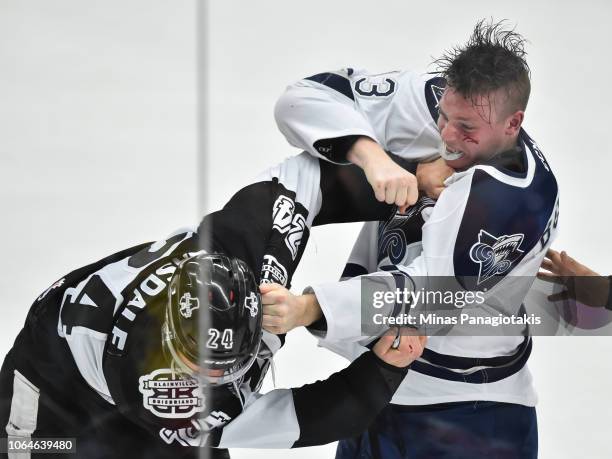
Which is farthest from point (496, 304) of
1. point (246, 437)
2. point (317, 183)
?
point (246, 437)

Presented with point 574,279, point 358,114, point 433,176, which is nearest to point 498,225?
point 433,176

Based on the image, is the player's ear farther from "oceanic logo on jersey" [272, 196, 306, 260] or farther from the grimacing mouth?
"oceanic logo on jersey" [272, 196, 306, 260]

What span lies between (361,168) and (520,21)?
0.70m

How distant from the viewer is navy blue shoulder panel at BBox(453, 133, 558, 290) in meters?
1.46

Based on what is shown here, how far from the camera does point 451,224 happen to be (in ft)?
4.81

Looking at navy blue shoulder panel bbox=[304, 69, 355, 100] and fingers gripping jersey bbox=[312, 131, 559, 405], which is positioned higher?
navy blue shoulder panel bbox=[304, 69, 355, 100]

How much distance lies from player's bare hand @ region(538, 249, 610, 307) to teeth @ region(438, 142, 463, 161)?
0.33 m

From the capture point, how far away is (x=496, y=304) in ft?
5.41

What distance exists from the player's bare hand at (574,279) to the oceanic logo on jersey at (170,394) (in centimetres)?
71

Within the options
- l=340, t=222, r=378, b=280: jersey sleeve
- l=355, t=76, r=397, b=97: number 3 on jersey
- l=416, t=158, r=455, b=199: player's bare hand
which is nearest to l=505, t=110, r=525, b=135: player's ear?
l=416, t=158, r=455, b=199: player's bare hand

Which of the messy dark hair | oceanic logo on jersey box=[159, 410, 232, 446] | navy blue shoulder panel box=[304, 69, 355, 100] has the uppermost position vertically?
the messy dark hair

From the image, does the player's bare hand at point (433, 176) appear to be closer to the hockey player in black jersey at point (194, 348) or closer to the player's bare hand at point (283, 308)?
the hockey player in black jersey at point (194, 348)

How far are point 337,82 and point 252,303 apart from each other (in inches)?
19.5

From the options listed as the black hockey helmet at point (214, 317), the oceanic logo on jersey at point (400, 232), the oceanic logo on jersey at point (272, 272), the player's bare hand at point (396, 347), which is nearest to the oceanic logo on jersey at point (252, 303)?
the black hockey helmet at point (214, 317)
